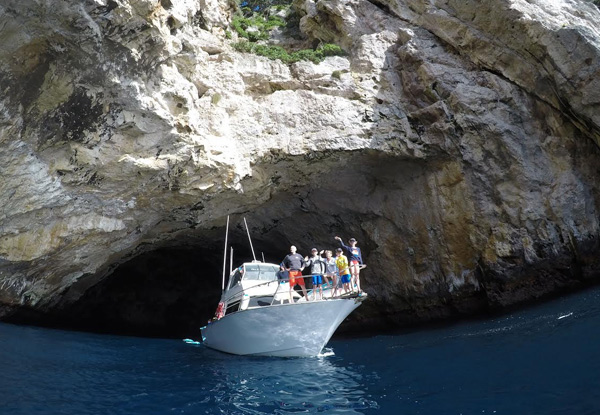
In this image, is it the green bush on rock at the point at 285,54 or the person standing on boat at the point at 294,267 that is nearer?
the person standing on boat at the point at 294,267

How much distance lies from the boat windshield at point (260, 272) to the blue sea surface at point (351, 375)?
2.35 m

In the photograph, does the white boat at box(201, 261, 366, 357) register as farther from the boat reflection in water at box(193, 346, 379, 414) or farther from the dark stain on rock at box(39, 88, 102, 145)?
the dark stain on rock at box(39, 88, 102, 145)

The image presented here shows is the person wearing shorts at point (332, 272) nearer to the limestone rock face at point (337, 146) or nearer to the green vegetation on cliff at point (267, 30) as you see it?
the limestone rock face at point (337, 146)

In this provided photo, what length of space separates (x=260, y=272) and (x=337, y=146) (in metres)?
4.49

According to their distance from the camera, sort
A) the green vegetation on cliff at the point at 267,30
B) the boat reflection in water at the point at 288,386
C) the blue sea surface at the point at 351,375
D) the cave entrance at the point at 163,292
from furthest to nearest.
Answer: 1. the cave entrance at the point at 163,292
2. the green vegetation on cliff at the point at 267,30
3. the boat reflection in water at the point at 288,386
4. the blue sea surface at the point at 351,375

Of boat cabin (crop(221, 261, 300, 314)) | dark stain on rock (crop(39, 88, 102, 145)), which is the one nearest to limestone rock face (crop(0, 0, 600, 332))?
dark stain on rock (crop(39, 88, 102, 145))

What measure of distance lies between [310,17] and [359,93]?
14.8 ft

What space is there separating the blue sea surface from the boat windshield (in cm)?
235

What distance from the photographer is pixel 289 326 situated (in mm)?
11281

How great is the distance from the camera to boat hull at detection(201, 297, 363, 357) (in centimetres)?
1120

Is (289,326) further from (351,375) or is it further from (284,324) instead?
(351,375)

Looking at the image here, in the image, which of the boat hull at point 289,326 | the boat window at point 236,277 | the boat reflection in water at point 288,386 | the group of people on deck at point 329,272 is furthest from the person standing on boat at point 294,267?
the boat window at point 236,277

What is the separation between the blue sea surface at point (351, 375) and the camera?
7.09 metres

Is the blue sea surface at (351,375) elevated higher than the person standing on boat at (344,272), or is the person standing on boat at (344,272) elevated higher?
the person standing on boat at (344,272)
